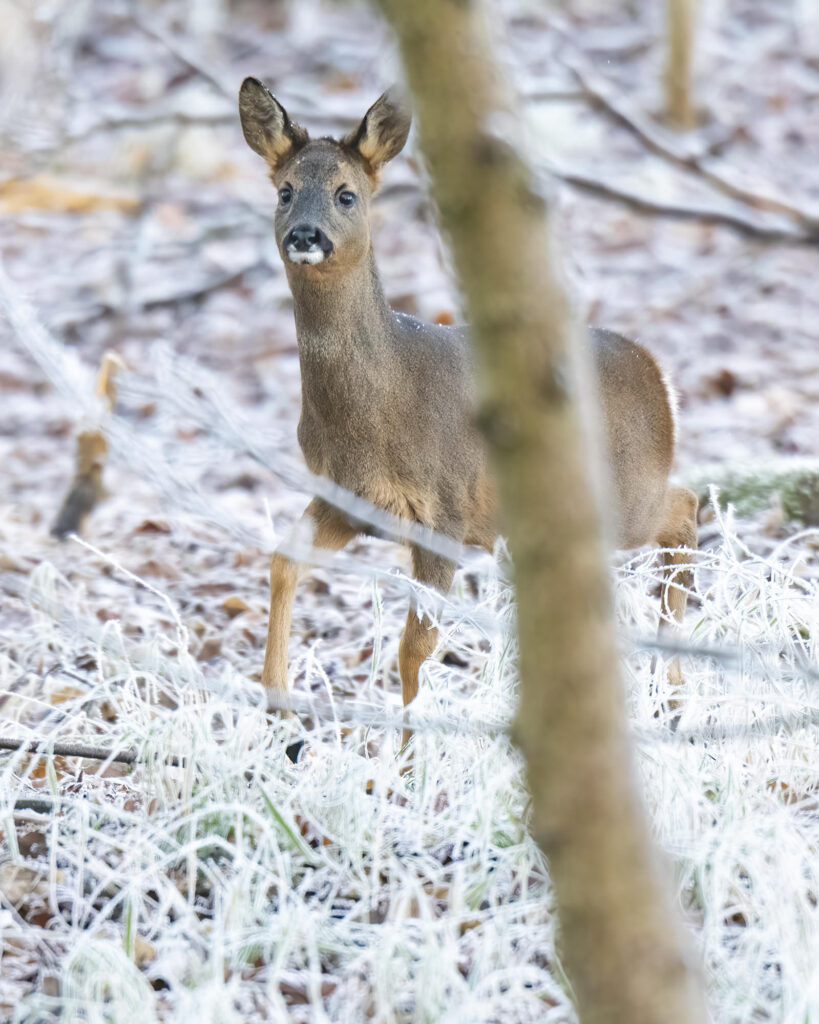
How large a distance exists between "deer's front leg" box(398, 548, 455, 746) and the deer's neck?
1.80ft

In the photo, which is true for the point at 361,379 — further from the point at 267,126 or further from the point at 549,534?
the point at 549,534

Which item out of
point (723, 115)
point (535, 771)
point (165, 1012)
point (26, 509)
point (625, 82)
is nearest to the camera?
point (535, 771)

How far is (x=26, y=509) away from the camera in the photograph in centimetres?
588

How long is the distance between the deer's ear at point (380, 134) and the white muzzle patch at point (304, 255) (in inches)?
19.0

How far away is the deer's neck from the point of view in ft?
12.2

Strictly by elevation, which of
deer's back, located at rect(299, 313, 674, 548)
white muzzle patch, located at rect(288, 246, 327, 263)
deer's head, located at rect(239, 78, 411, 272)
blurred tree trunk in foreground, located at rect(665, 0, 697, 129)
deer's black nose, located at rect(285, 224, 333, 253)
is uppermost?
blurred tree trunk in foreground, located at rect(665, 0, 697, 129)

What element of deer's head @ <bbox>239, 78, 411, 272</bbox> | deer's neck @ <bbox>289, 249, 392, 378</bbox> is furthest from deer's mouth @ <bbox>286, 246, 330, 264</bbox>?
deer's neck @ <bbox>289, 249, 392, 378</bbox>

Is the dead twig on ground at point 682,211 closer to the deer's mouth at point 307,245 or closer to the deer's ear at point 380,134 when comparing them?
the deer's ear at point 380,134

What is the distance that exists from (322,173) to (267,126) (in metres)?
0.28

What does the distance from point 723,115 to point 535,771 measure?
980cm

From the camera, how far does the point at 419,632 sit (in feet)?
12.2

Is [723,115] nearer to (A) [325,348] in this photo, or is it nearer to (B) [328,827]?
(A) [325,348]

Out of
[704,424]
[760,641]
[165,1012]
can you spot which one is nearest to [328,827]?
[165,1012]

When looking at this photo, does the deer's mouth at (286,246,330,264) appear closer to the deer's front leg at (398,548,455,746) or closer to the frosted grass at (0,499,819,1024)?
the deer's front leg at (398,548,455,746)
